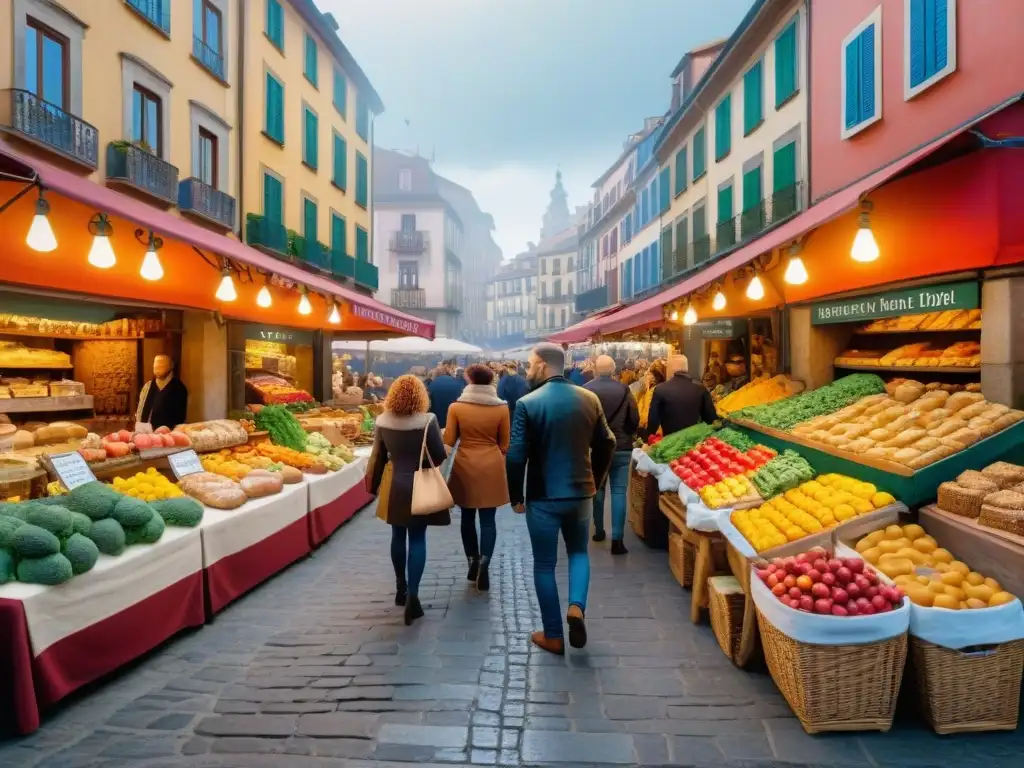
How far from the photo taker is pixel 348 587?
6.11 metres

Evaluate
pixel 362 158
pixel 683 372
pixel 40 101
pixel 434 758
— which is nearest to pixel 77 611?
pixel 434 758

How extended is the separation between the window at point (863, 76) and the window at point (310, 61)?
13669 millimetres

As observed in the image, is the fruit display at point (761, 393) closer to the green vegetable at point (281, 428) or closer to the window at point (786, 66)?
the green vegetable at point (281, 428)

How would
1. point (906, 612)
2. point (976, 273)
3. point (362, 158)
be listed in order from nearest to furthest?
point (906, 612), point (976, 273), point (362, 158)

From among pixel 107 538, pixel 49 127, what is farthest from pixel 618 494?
pixel 49 127

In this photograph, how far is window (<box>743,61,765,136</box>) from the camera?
581 inches

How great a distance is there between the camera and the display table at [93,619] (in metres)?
3.51

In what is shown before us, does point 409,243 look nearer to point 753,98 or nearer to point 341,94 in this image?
point 341,94

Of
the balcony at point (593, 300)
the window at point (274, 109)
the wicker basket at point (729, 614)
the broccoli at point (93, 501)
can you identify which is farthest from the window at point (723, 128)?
the balcony at point (593, 300)

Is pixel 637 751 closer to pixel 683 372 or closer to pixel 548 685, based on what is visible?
pixel 548 685

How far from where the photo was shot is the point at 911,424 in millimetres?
5840

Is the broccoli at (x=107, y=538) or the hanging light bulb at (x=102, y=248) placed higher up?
the hanging light bulb at (x=102, y=248)

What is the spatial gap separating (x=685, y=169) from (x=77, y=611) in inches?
801

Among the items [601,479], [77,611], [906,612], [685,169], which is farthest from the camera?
[685,169]
